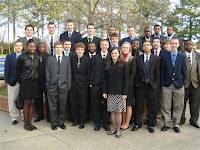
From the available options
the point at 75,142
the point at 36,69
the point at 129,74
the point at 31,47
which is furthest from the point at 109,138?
the point at 31,47

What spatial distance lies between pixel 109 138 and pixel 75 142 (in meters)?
0.71

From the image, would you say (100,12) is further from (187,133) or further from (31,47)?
(187,133)

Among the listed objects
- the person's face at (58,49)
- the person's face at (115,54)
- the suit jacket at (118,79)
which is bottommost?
the suit jacket at (118,79)

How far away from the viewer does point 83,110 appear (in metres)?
5.57

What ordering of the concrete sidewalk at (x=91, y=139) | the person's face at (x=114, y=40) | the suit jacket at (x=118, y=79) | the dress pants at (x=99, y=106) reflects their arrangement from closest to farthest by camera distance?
1. the concrete sidewalk at (x=91, y=139)
2. the suit jacket at (x=118, y=79)
3. the dress pants at (x=99, y=106)
4. the person's face at (x=114, y=40)

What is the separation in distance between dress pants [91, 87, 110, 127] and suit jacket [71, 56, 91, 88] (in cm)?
26

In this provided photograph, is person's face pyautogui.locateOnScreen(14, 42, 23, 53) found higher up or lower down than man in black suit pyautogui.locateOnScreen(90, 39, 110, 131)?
higher up

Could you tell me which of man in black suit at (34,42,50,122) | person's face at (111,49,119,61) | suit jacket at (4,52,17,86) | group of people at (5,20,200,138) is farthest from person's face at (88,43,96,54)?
suit jacket at (4,52,17,86)

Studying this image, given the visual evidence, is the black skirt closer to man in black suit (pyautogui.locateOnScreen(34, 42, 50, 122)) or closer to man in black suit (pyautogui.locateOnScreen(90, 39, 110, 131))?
man in black suit (pyautogui.locateOnScreen(34, 42, 50, 122))

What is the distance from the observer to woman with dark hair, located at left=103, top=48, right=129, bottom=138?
486 centimetres

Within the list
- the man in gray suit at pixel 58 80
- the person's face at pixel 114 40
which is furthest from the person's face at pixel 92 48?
the man in gray suit at pixel 58 80

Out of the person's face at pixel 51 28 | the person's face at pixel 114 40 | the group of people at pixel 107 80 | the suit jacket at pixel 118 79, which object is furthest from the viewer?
the person's face at pixel 51 28

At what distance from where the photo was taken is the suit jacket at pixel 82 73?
5441mm

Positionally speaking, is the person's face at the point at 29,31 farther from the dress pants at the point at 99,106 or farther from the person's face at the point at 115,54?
the person's face at the point at 115,54
